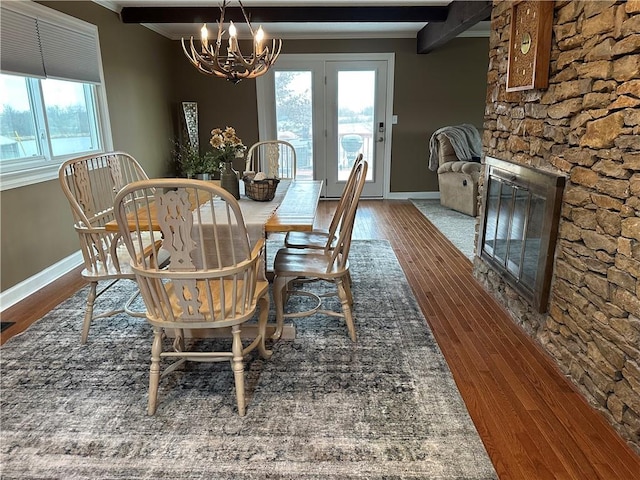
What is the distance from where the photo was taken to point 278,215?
2348 mm

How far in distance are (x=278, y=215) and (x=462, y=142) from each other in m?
4.02

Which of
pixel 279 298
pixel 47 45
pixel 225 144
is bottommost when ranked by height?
pixel 279 298

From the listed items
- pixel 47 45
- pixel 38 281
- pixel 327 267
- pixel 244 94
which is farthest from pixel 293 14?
pixel 38 281

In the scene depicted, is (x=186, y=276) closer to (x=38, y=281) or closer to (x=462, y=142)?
(x=38, y=281)

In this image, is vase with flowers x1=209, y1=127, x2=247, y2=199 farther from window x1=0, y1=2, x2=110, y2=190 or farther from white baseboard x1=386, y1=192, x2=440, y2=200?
white baseboard x1=386, y1=192, x2=440, y2=200

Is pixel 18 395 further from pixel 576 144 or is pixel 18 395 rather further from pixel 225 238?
pixel 576 144

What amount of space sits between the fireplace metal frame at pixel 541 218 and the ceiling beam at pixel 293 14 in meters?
2.40

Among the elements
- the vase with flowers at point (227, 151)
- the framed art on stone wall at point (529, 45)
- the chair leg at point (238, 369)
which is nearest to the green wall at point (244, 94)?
the vase with flowers at point (227, 151)

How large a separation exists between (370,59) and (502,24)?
348 cm

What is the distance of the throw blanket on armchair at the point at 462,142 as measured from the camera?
5.59 metres

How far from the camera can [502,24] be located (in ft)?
9.47

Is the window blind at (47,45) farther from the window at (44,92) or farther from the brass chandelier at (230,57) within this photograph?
the brass chandelier at (230,57)

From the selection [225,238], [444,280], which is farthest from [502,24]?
[225,238]

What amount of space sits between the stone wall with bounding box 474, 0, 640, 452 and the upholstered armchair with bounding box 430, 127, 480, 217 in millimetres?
2815
